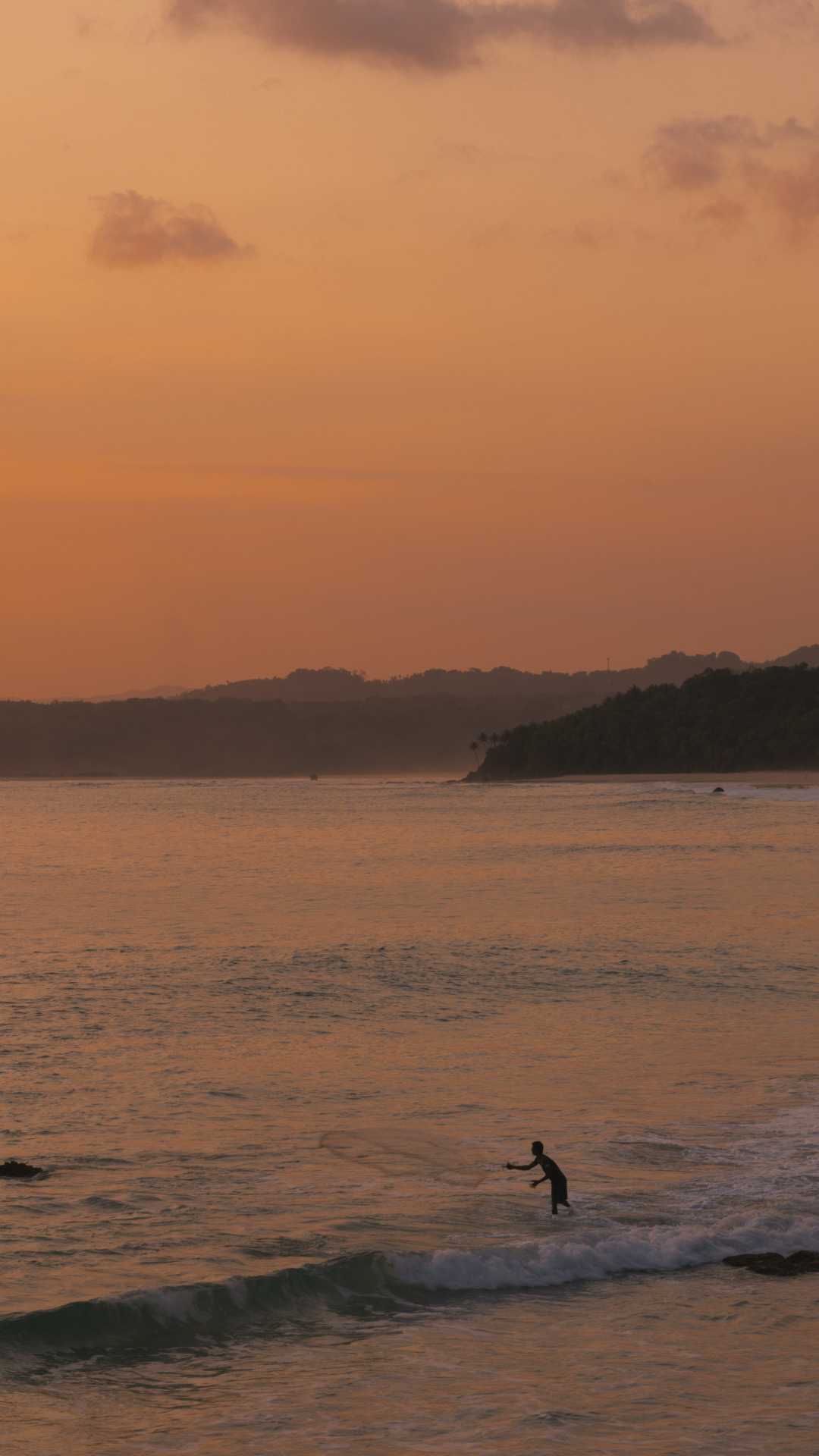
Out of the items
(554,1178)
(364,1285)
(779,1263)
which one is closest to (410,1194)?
(554,1178)

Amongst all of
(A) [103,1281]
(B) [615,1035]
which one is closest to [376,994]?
(B) [615,1035]

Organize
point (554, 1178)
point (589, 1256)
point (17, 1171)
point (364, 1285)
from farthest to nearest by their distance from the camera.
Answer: point (17, 1171) → point (554, 1178) → point (589, 1256) → point (364, 1285)

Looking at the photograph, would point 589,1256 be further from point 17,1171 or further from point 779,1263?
point 17,1171

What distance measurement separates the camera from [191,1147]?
82.0 ft

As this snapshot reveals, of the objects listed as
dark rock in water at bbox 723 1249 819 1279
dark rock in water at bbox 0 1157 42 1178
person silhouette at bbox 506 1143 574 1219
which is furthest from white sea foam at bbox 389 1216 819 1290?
dark rock in water at bbox 0 1157 42 1178

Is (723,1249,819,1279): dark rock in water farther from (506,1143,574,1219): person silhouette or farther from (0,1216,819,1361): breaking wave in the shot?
(506,1143,574,1219): person silhouette

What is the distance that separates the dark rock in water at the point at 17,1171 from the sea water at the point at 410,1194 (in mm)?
229

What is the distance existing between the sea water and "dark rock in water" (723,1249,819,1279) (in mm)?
220

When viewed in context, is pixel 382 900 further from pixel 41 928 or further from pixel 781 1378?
pixel 781 1378

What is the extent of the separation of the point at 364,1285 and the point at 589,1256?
2713mm

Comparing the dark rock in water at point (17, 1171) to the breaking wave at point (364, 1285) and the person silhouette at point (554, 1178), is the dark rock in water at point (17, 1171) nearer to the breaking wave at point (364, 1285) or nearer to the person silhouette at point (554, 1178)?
the breaking wave at point (364, 1285)

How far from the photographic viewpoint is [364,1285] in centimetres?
1884

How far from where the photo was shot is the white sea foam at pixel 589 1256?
18984 millimetres

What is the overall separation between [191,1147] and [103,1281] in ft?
20.8
